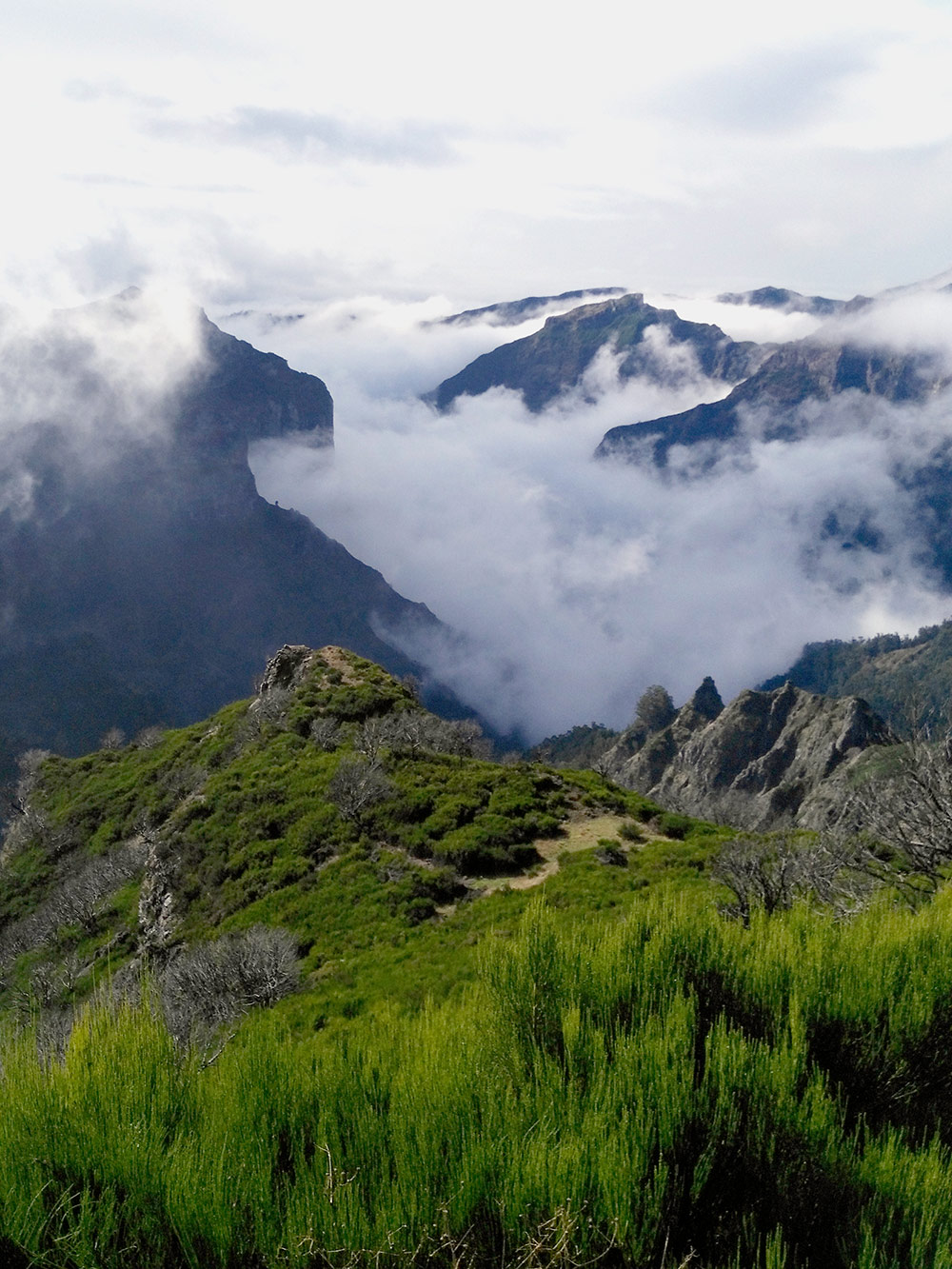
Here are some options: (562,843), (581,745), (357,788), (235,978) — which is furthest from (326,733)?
(581,745)

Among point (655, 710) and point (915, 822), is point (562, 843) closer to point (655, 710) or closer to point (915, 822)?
point (915, 822)

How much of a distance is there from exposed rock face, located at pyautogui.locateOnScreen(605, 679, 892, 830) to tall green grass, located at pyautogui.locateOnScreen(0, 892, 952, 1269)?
318ft

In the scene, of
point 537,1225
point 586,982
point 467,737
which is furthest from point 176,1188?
point 467,737

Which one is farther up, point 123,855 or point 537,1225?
point 537,1225

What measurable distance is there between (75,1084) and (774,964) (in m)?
5.40

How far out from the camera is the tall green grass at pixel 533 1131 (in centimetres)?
399

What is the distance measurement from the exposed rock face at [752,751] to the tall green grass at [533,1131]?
96.9 m

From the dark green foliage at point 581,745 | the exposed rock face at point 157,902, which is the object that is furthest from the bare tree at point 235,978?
the dark green foliage at point 581,745

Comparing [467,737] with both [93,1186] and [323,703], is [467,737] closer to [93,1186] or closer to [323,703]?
[323,703]

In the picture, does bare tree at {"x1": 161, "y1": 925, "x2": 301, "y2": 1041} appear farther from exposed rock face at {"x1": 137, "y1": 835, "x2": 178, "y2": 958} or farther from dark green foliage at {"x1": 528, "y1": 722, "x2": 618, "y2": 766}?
dark green foliage at {"x1": 528, "y1": 722, "x2": 618, "y2": 766}

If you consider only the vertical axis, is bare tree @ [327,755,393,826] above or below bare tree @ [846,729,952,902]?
below

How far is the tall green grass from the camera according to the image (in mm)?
3988

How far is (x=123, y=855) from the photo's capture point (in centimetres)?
4109

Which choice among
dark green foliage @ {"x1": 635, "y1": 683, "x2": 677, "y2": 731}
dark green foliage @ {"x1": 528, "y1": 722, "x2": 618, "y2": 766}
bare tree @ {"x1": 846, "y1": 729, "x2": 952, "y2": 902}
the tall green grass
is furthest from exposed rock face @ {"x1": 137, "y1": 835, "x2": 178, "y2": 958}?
dark green foliage @ {"x1": 635, "y1": 683, "x2": 677, "y2": 731}
